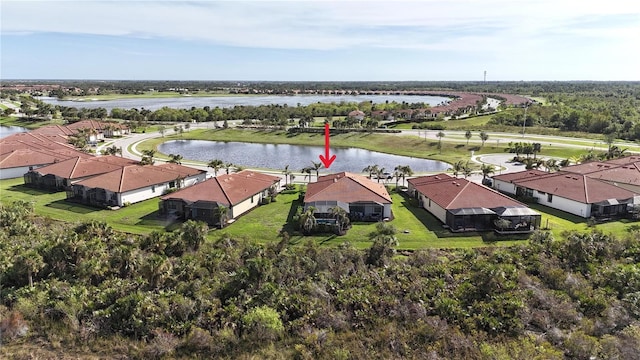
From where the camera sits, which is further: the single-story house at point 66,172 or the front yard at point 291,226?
the single-story house at point 66,172

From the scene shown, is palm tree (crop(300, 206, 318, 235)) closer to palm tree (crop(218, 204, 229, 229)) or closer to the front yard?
the front yard

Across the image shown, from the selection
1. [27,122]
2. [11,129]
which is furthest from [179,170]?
[27,122]

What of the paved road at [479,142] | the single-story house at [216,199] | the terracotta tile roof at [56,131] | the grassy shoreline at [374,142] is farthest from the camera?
the terracotta tile roof at [56,131]

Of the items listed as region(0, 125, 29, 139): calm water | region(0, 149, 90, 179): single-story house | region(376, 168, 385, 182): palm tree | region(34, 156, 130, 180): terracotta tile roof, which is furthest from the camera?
region(0, 125, 29, 139): calm water

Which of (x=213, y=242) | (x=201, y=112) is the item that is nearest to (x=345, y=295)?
(x=213, y=242)

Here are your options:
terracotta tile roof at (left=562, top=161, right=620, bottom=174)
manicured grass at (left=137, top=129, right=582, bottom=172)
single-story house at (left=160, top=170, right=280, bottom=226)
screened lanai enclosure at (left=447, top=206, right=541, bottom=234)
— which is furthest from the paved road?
screened lanai enclosure at (left=447, top=206, right=541, bottom=234)

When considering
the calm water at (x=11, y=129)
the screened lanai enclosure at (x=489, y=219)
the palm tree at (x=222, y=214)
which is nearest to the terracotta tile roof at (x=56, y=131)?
the calm water at (x=11, y=129)

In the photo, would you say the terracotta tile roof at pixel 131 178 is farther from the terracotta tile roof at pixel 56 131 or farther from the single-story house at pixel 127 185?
the terracotta tile roof at pixel 56 131
